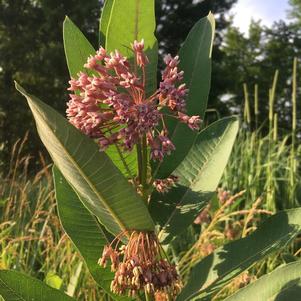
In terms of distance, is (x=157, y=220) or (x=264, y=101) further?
(x=264, y=101)

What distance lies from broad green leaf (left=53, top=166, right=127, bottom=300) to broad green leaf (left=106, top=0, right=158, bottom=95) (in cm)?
27

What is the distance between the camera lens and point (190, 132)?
1133 millimetres

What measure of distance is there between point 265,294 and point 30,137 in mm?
14273

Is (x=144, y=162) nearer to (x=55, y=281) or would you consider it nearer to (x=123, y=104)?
(x=123, y=104)

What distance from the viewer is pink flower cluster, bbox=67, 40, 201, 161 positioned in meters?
0.95

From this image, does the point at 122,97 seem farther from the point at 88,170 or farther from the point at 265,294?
the point at 265,294

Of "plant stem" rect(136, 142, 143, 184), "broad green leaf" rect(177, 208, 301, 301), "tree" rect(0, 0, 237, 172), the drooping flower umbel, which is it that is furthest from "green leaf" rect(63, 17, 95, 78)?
"tree" rect(0, 0, 237, 172)

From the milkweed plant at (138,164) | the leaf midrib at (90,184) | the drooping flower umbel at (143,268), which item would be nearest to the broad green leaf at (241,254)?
the milkweed plant at (138,164)

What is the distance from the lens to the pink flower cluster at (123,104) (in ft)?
3.13

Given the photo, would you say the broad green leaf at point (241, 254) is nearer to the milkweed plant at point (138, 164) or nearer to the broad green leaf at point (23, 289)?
the milkweed plant at point (138, 164)

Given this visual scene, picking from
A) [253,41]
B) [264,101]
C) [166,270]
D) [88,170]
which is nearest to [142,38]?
[88,170]

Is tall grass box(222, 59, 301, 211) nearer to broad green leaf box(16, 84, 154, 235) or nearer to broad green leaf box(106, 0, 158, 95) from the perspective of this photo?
broad green leaf box(106, 0, 158, 95)

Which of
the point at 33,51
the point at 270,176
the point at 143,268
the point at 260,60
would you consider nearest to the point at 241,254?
the point at 143,268

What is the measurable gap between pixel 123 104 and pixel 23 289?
377mm
